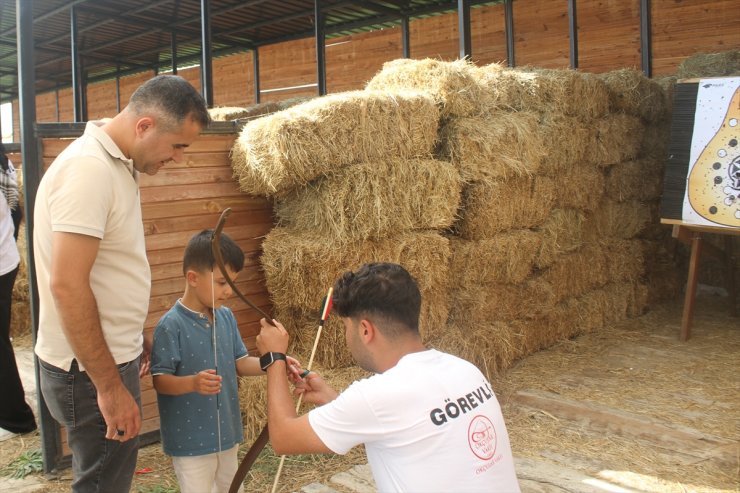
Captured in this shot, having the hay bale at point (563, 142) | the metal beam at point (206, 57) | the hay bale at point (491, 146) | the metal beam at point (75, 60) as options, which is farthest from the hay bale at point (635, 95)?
the metal beam at point (75, 60)

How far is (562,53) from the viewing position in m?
9.76

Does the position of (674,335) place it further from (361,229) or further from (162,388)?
(162,388)

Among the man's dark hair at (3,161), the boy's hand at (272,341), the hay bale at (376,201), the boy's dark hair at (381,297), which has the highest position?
the man's dark hair at (3,161)

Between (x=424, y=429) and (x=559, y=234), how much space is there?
4.32 meters

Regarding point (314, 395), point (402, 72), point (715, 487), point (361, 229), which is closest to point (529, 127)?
point (402, 72)

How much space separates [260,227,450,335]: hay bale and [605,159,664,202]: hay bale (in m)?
2.66

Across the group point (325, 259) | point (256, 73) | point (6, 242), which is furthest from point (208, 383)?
point (256, 73)

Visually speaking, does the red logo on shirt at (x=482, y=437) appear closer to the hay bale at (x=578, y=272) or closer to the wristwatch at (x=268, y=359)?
the wristwatch at (x=268, y=359)

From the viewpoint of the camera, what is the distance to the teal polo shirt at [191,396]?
2.49 meters

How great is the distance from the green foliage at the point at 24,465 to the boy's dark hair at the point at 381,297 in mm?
2554

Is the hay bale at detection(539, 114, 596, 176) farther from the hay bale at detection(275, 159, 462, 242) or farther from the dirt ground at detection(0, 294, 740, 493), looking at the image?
the dirt ground at detection(0, 294, 740, 493)

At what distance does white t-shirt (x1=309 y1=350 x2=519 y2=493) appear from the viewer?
69.4 inches

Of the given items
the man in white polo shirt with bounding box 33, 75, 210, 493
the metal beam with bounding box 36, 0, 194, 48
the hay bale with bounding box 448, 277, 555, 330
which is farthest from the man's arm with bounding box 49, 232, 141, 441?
the metal beam with bounding box 36, 0, 194, 48

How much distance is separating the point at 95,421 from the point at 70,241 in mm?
561
